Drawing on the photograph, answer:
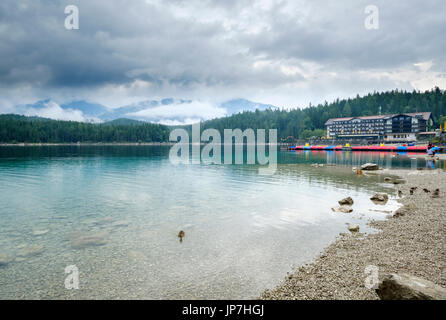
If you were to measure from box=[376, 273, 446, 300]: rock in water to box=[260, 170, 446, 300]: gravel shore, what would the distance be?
0.88 metres

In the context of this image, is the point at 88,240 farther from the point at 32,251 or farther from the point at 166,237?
the point at 166,237

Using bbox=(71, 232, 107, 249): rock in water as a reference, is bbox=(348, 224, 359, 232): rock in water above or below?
above

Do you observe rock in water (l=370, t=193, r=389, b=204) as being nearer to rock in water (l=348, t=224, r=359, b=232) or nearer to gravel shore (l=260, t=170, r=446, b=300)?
gravel shore (l=260, t=170, r=446, b=300)

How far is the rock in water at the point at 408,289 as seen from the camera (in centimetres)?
755

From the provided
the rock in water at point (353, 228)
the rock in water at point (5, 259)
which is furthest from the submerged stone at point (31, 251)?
the rock in water at point (353, 228)

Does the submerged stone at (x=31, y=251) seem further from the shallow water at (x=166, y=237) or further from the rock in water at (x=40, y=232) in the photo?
the rock in water at (x=40, y=232)

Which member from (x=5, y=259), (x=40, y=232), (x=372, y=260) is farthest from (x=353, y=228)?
(x=40, y=232)

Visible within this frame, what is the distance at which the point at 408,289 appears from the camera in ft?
25.8

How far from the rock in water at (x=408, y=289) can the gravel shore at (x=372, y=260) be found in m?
0.88

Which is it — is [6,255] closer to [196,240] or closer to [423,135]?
[196,240]

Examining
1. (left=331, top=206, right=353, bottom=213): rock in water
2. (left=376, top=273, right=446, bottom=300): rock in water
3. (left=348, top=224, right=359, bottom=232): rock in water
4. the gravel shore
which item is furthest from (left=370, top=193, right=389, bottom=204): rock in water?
(left=376, top=273, right=446, bottom=300): rock in water

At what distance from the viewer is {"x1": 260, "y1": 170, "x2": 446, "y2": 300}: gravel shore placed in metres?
9.90

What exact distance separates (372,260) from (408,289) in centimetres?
459
